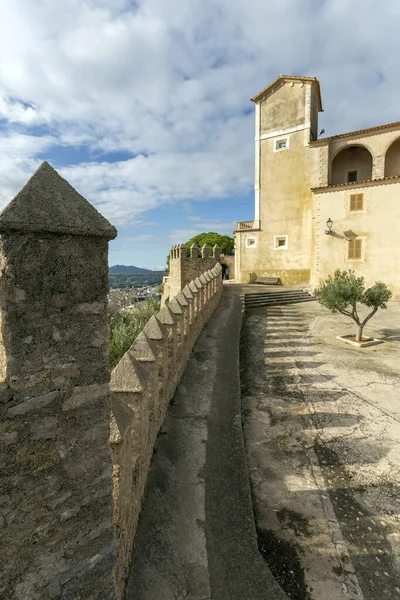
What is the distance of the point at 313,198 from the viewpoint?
19.2 m

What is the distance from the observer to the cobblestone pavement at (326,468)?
277 cm

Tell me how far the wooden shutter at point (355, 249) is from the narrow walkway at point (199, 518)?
15759 millimetres

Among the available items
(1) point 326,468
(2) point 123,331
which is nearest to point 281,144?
(2) point 123,331

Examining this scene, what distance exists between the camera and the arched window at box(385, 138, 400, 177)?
64.4ft

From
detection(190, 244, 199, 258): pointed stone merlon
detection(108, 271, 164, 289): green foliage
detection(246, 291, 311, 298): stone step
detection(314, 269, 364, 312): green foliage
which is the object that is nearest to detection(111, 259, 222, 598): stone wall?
detection(314, 269, 364, 312): green foliage

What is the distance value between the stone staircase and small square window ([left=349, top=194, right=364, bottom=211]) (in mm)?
5517

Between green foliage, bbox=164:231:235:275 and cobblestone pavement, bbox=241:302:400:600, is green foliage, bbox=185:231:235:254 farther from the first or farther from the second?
cobblestone pavement, bbox=241:302:400:600

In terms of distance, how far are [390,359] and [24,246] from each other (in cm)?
886

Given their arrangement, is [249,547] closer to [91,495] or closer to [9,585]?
[91,495]

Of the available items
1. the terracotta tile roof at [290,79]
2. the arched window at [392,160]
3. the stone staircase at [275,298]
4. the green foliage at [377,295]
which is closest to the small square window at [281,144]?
the terracotta tile roof at [290,79]

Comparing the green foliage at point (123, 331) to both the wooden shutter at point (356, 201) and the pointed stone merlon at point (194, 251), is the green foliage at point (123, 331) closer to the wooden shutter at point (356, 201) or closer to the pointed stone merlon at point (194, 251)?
the pointed stone merlon at point (194, 251)

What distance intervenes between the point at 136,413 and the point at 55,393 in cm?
113

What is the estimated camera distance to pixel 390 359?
8000 mm

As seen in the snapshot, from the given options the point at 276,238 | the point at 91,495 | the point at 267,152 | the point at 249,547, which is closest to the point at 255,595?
the point at 249,547
